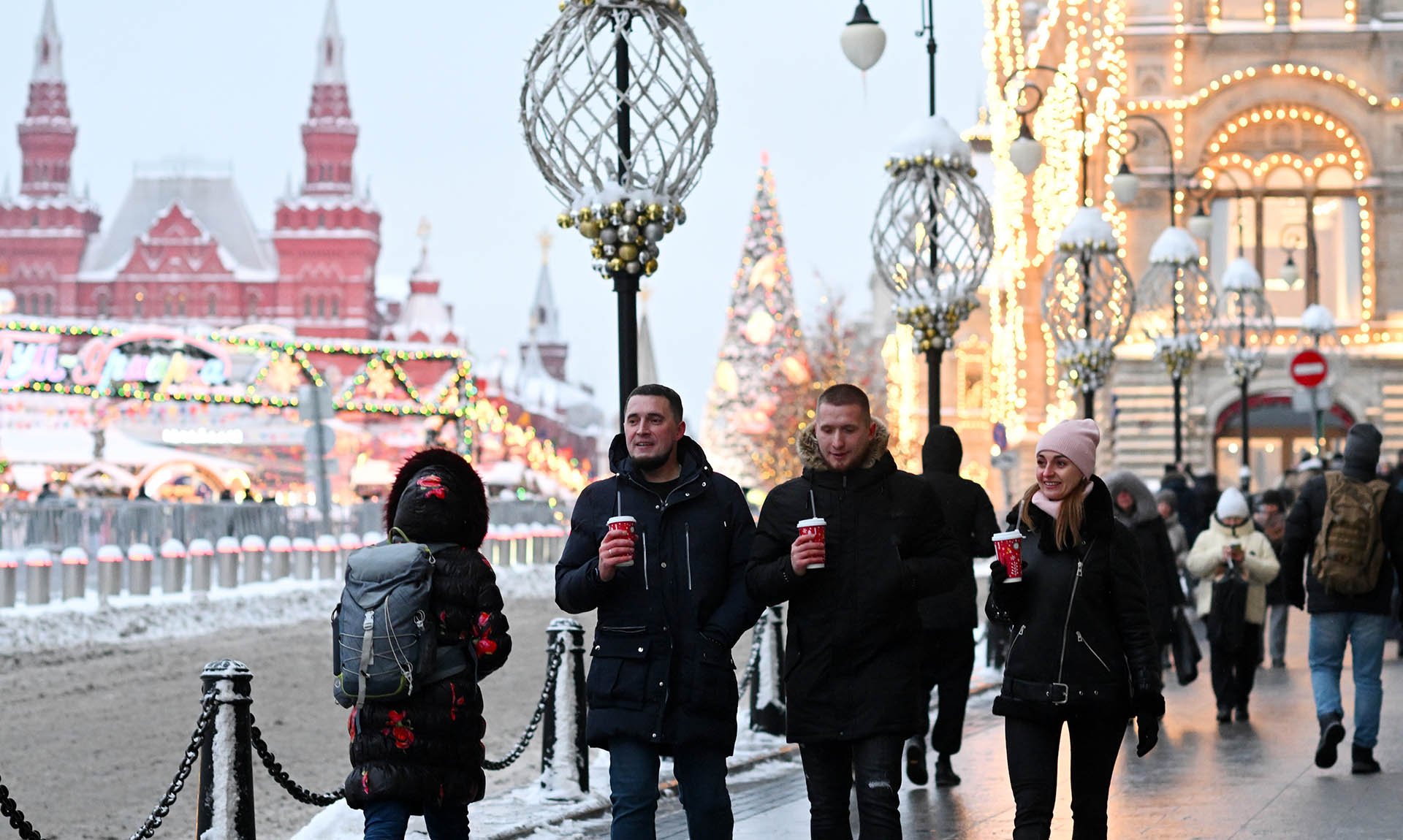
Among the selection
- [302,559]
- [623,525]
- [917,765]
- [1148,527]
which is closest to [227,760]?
[623,525]

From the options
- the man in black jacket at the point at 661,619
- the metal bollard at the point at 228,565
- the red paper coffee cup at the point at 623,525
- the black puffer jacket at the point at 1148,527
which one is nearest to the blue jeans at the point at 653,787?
the man in black jacket at the point at 661,619

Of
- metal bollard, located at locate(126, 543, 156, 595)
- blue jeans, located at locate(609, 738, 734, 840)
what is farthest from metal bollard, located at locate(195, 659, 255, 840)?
metal bollard, located at locate(126, 543, 156, 595)

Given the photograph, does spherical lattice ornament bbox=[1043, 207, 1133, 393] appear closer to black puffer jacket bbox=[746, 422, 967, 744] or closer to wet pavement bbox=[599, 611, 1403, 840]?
wet pavement bbox=[599, 611, 1403, 840]

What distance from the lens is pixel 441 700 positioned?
6.67m

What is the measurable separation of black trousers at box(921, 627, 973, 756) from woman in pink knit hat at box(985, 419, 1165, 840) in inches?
119

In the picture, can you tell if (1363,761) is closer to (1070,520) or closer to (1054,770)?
(1054,770)

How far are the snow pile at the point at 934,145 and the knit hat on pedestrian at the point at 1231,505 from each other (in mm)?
4902

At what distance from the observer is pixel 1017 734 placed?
23.7 feet

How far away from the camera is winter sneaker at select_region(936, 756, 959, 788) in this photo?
11.1 m

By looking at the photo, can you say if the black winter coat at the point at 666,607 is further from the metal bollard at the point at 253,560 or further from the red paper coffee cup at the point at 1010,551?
the metal bollard at the point at 253,560

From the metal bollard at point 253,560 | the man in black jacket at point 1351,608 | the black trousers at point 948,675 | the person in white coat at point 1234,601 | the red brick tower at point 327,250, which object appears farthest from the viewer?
the red brick tower at point 327,250

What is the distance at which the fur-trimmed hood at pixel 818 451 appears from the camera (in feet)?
23.3

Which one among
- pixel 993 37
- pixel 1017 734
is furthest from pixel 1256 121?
pixel 1017 734

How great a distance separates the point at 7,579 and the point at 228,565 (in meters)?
4.94
